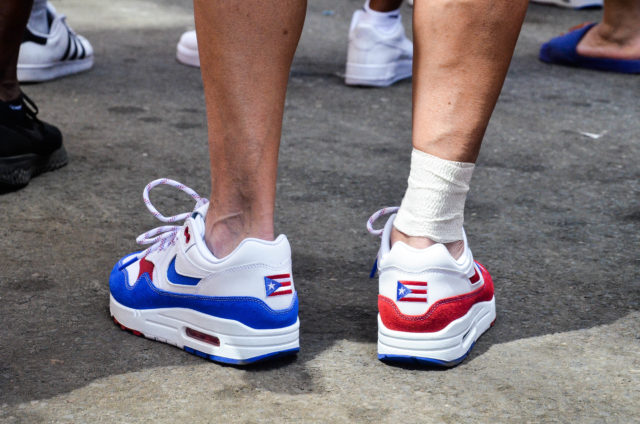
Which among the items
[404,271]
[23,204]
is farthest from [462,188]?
[23,204]

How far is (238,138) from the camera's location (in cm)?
123

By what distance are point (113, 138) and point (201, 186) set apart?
46 centimetres

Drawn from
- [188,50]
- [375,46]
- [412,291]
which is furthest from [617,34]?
[412,291]

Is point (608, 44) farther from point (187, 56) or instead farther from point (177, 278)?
point (177, 278)

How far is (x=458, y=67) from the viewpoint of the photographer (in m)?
1.24

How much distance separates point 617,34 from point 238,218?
2.73 meters

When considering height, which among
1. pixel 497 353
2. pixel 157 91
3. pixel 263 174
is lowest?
pixel 157 91

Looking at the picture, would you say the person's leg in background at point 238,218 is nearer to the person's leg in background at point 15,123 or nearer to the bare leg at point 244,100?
A: the bare leg at point 244,100

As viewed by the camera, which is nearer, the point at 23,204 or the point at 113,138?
the point at 23,204

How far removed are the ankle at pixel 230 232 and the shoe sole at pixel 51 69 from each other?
5.94ft

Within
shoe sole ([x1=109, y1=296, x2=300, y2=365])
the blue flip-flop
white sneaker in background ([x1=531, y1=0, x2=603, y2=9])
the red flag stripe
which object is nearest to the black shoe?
shoe sole ([x1=109, y1=296, x2=300, y2=365])

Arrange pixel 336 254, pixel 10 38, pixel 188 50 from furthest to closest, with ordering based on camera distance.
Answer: pixel 188 50 → pixel 10 38 → pixel 336 254

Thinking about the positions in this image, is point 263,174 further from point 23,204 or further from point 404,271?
point 23,204

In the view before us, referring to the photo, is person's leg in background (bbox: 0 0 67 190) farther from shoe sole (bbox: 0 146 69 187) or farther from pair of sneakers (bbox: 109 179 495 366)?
pair of sneakers (bbox: 109 179 495 366)
